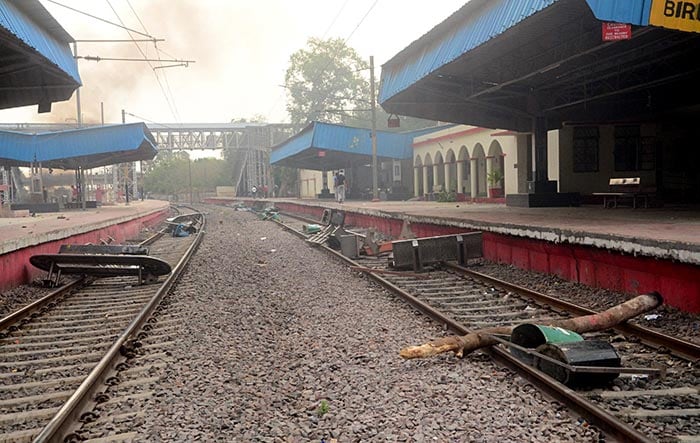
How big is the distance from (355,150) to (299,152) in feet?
12.9

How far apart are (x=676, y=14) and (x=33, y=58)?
11.7 metres

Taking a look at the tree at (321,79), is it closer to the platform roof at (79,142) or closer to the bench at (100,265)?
the platform roof at (79,142)

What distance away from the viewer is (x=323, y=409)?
4211 millimetres

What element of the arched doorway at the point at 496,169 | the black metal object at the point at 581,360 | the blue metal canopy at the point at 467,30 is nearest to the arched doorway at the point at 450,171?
the arched doorway at the point at 496,169

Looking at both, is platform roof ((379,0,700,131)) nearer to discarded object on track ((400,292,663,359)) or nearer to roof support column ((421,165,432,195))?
discarded object on track ((400,292,663,359))

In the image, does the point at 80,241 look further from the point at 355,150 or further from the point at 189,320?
the point at 355,150

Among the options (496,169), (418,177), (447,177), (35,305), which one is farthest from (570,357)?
(418,177)

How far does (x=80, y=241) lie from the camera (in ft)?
47.5

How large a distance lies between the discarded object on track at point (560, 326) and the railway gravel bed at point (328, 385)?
4.1 inches

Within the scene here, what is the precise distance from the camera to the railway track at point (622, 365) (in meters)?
3.72

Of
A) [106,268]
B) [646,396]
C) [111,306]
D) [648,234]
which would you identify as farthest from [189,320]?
[648,234]

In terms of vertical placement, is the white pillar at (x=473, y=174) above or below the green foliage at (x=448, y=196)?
above

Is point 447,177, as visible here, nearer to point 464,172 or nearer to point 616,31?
point 464,172

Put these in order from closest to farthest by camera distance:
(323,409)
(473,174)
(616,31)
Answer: (323,409)
(616,31)
(473,174)
